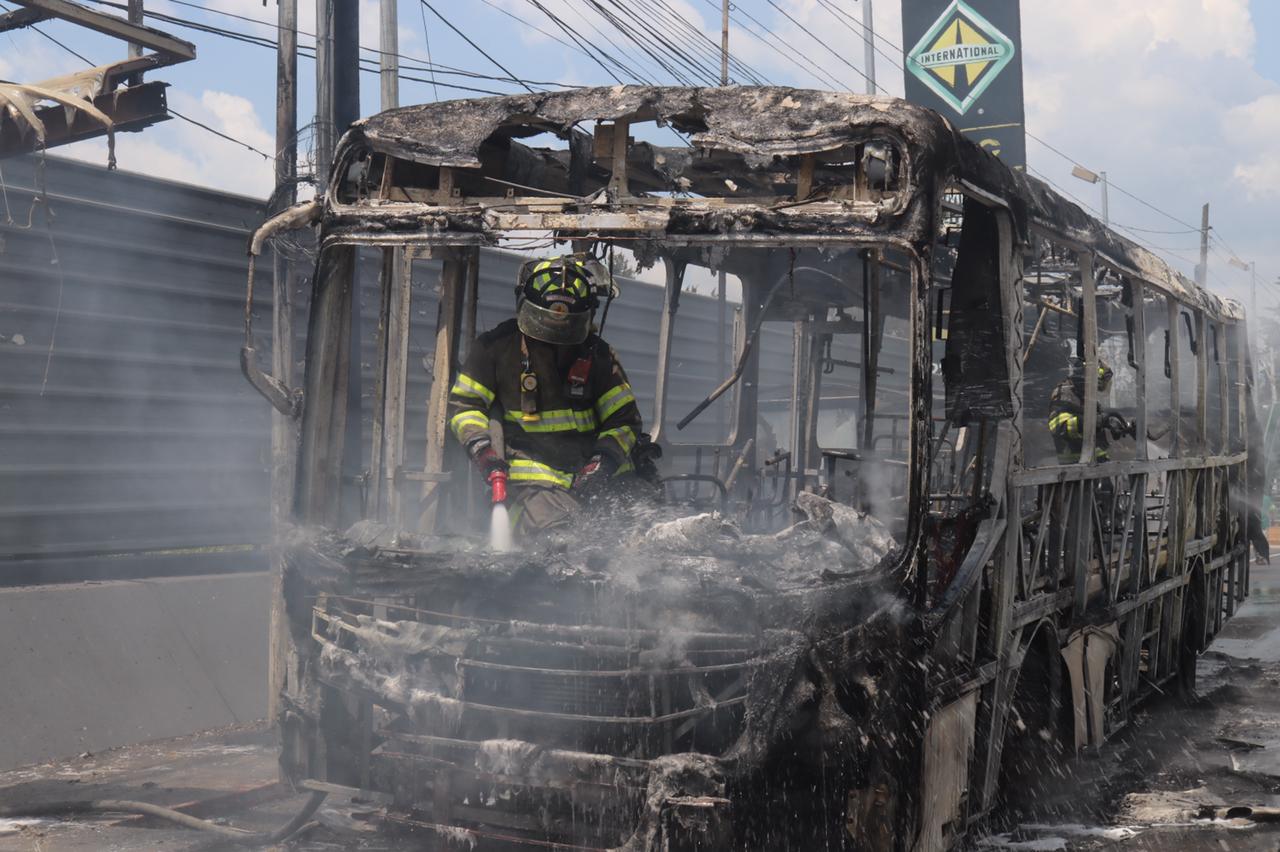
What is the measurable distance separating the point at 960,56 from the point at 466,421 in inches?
608

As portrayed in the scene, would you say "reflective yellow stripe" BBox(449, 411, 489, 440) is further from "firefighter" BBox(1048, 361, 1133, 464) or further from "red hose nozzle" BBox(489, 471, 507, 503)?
"firefighter" BBox(1048, 361, 1133, 464)

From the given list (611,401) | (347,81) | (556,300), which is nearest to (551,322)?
(556,300)

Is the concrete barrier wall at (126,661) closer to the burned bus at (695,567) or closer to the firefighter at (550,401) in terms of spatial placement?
the burned bus at (695,567)

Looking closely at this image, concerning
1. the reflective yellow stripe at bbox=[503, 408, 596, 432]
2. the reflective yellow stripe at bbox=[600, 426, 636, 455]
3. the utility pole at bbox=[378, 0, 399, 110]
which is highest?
the utility pole at bbox=[378, 0, 399, 110]

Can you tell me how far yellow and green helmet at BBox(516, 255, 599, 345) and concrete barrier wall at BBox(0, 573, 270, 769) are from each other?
3917 millimetres

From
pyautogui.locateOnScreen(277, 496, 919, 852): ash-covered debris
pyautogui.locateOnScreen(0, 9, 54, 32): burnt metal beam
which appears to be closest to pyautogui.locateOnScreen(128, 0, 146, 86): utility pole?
pyautogui.locateOnScreen(0, 9, 54, 32): burnt metal beam

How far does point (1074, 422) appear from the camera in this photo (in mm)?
8664

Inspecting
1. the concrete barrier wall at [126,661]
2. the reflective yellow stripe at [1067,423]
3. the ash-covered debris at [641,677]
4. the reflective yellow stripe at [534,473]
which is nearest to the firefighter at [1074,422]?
the reflective yellow stripe at [1067,423]

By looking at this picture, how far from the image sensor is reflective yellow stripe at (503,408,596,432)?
579cm

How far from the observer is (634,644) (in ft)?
14.1

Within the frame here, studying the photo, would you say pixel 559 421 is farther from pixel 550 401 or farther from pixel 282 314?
pixel 282 314

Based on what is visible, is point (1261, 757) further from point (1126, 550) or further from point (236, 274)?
point (236, 274)

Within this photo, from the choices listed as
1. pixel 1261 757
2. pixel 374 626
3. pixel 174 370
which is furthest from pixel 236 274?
pixel 1261 757

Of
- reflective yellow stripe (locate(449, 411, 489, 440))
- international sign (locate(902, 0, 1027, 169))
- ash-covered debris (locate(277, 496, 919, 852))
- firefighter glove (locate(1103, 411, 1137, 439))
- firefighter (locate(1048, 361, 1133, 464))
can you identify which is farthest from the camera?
international sign (locate(902, 0, 1027, 169))
